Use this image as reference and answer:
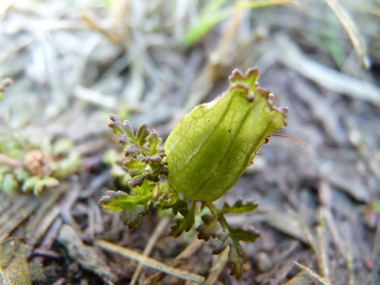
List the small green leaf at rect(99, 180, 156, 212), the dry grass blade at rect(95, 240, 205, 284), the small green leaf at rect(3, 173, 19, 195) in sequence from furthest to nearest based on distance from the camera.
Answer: the small green leaf at rect(3, 173, 19, 195), the dry grass blade at rect(95, 240, 205, 284), the small green leaf at rect(99, 180, 156, 212)

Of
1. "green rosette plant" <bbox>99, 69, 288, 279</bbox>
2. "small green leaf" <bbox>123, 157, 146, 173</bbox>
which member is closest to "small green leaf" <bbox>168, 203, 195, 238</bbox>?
"green rosette plant" <bbox>99, 69, 288, 279</bbox>

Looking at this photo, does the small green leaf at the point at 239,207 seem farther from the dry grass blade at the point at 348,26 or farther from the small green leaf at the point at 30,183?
the dry grass blade at the point at 348,26

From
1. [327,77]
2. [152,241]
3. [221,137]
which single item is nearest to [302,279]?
[152,241]

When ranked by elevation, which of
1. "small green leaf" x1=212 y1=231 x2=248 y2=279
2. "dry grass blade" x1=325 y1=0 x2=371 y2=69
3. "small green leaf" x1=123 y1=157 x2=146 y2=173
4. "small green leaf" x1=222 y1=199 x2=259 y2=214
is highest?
"dry grass blade" x1=325 y1=0 x2=371 y2=69

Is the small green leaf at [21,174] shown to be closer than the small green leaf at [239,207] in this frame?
No

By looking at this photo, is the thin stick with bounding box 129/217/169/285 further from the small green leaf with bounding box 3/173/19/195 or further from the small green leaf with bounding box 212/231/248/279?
the small green leaf with bounding box 3/173/19/195

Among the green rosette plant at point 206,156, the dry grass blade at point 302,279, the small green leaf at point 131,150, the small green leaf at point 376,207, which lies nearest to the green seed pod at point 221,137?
the green rosette plant at point 206,156

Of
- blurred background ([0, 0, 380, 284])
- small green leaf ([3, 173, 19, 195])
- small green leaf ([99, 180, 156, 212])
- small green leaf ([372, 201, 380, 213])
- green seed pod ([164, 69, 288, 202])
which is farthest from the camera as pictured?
small green leaf ([372, 201, 380, 213])
